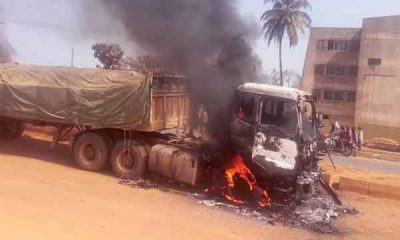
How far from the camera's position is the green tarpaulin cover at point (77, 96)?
1079cm

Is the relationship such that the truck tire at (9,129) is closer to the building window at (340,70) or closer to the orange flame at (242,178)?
the orange flame at (242,178)

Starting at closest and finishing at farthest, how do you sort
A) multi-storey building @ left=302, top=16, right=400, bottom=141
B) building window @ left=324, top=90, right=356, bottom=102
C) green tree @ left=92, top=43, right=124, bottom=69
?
1. green tree @ left=92, top=43, right=124, bottom=69
2. multi-storey building @ left=302, top=16, right=400, bottom=141
3. building window @ left=324, top=90, right=356, bottom=102

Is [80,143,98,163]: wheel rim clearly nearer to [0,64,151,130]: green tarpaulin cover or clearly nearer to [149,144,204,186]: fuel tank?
[0,64,151,130]: green tarpaulin cover

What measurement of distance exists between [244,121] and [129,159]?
312 centimetres

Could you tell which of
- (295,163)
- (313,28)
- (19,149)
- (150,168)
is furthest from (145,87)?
(313,28)

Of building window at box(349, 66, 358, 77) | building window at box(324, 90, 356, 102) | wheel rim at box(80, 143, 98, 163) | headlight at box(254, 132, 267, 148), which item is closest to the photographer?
headlight at box(254, 132, 267, 148)

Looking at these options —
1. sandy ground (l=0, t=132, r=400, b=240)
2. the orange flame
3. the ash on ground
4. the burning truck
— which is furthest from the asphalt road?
the orange flame

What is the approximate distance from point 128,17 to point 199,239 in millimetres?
8561

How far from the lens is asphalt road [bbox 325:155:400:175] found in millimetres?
17500

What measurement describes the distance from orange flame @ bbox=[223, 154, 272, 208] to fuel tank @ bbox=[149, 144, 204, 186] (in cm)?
79

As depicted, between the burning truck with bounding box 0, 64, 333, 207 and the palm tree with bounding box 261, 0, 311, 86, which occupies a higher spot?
the palm tree with bounding box 261, 0, 311, 86

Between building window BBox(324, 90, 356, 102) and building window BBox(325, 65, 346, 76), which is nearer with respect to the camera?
building window BBox(324, 90, 356, 102)

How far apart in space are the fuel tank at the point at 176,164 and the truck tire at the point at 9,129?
5.50m

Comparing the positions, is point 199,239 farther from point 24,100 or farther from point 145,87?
point 24,100
